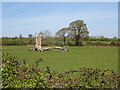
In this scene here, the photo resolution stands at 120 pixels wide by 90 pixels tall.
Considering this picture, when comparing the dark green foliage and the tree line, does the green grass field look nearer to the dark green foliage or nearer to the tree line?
the dark green foliage

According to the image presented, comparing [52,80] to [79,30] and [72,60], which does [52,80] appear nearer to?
[72,60]

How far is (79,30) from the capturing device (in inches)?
725

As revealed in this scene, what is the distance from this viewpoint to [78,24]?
18.1 metres

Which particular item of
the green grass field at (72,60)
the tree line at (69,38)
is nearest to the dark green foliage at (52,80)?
the green grass field at (72,60)

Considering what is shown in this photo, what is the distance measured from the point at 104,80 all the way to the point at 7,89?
1.28 meters

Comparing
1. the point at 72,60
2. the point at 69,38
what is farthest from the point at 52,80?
the point at 69,38

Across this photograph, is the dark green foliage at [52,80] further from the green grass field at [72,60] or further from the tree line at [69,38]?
the tree line at [69,38]

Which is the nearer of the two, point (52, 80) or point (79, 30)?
point (52, 80)

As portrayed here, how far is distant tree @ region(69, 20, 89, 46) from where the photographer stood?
59.4 feet

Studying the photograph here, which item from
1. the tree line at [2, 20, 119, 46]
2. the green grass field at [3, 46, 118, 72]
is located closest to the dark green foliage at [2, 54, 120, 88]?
the green grass field at [3, 46, 118, 72]

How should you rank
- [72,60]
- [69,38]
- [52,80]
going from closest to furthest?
[52,80], [72,60], [69,38]

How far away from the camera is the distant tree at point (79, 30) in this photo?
1809cm

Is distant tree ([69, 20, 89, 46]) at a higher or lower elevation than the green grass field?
higher

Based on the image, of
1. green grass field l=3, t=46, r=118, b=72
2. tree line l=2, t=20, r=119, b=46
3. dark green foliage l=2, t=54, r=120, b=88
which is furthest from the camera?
tree line l=2, t=20, r=119, b=46
